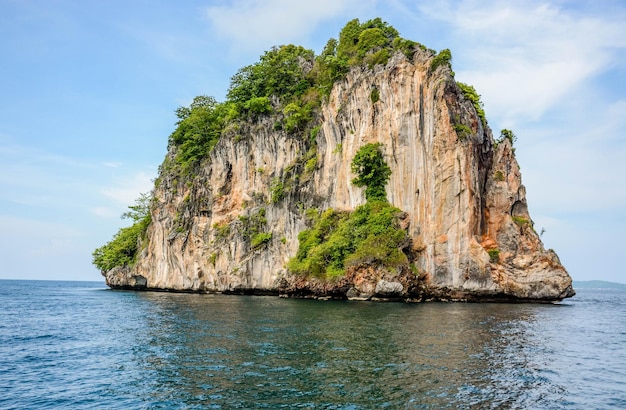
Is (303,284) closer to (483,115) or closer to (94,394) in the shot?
(483,115)

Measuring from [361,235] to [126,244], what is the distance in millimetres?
47209

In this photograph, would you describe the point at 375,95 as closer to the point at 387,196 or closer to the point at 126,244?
the point at 387,196

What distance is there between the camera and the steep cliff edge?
4825 centimetres

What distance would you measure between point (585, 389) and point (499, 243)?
36811 millimetres

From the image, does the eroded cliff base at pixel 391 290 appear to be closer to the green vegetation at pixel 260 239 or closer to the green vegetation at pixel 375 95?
the green vegetation at pixel 260 239

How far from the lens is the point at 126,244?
78875 mm

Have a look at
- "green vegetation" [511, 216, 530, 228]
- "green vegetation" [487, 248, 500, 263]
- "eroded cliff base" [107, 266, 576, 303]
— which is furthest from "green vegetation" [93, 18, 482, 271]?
"green vegetation" [511, 216, 530, 228]

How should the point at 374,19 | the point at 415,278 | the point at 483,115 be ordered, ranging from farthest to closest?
the point at 374,19
the point at 483,115
the point at 415,278

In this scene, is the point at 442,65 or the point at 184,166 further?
the point at 184,166

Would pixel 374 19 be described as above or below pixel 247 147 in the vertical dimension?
above

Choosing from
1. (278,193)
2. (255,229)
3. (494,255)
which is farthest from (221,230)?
(494,255)

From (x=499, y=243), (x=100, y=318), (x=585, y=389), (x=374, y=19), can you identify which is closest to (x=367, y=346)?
(x=585, y=389)

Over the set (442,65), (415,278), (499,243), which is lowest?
(415,278)

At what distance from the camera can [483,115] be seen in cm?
5812
